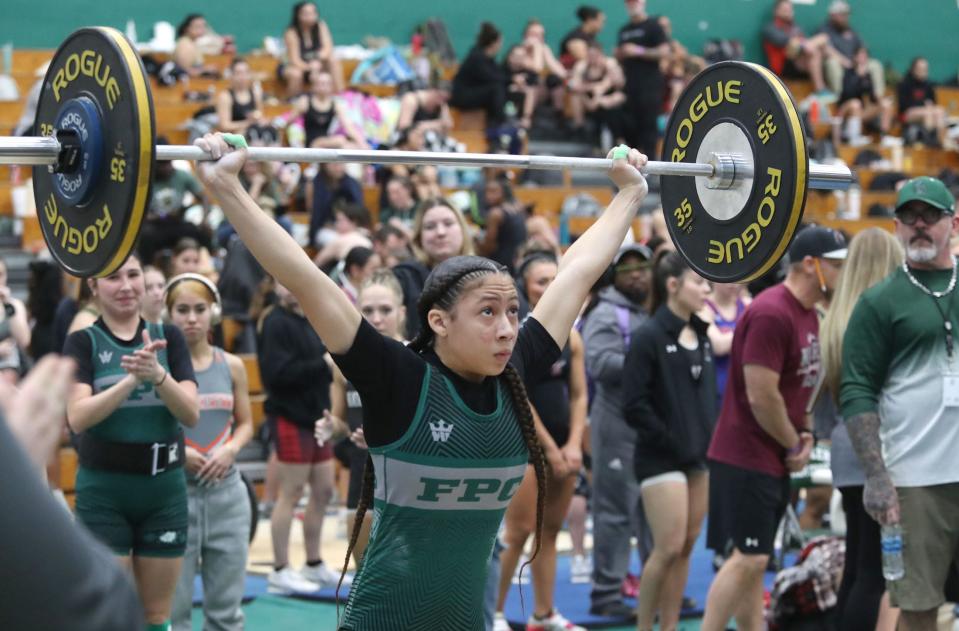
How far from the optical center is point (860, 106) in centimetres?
1823

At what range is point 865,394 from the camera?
16.8 feet

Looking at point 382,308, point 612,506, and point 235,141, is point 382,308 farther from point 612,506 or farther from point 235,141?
point 235,141

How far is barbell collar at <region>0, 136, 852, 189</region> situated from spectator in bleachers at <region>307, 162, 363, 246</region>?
786 centimetres

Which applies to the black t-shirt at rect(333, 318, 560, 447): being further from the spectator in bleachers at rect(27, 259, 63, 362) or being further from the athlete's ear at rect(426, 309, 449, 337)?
the spectator in bleachers at rect(27, 259, 63, 362)

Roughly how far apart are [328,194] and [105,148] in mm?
8526

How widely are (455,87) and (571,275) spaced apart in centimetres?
1165

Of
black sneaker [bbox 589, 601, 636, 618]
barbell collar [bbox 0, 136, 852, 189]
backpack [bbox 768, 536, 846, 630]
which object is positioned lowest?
black sneaker [bbox 589, 601, 636, 618]

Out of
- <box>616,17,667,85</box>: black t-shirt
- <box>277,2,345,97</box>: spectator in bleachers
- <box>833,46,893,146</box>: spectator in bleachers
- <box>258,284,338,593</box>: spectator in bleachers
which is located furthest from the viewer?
<box>833,46,893,146</box>: spectator in bleachers

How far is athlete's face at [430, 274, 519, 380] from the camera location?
3.46m

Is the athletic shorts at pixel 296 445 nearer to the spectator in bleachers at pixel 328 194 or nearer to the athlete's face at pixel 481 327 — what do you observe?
the athlete's face at pixel 481 327

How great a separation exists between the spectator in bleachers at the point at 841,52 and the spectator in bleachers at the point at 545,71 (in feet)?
13.7

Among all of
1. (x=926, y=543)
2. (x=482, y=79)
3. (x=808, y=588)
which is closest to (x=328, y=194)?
(x=482, y=79)

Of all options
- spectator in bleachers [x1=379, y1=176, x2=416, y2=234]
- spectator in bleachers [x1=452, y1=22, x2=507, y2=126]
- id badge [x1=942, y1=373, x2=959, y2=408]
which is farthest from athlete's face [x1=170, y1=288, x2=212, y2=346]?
spectator in bleachers [x1=452, y1=22, x2=507, y2=126]

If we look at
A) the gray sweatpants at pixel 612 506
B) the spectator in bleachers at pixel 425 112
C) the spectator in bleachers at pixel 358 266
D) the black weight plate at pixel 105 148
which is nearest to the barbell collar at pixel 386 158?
the black weight plate at pixel 105 148
